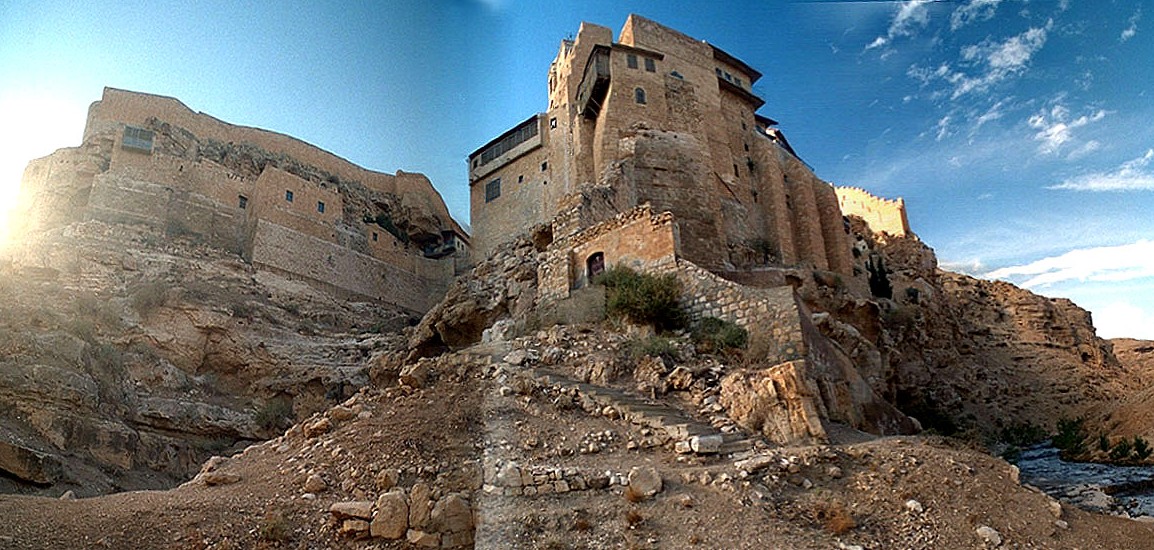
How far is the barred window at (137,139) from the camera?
22.8 meters

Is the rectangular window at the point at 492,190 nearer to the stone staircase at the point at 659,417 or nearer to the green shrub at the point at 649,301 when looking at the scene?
the green shrub at the point at 649,301

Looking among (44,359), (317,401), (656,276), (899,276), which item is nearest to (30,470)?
(44,359)

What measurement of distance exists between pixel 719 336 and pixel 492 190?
55.2 ft

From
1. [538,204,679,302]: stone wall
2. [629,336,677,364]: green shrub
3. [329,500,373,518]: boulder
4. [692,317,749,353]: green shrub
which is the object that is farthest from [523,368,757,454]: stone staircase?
[538,204,679,302]: stone wall

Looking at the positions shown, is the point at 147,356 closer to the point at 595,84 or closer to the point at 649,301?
the point at 649,301

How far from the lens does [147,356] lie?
16297 mm

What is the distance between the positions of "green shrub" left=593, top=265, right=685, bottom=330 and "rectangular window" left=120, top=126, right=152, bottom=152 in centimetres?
2033

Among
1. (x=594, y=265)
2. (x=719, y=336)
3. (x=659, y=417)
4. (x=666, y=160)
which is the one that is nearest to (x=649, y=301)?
(x=719, y=336)

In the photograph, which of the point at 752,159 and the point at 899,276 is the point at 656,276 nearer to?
the point at 752,159

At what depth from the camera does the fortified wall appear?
22.1 metres

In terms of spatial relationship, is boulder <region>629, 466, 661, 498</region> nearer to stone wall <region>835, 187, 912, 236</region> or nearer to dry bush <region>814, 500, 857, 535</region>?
dry bush <region>814, 500, 857, 535</region>

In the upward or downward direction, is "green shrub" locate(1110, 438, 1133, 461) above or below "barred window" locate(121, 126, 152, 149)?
below

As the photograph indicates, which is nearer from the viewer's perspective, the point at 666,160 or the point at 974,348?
the point at 666,160

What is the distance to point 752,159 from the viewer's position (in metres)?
22.6
